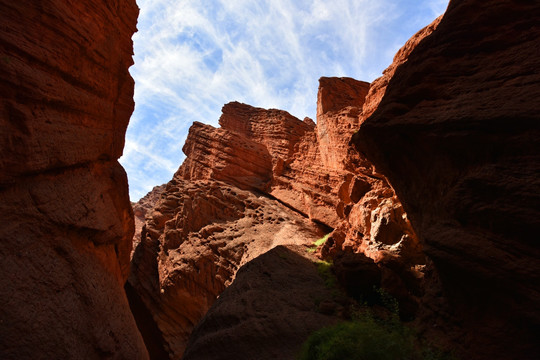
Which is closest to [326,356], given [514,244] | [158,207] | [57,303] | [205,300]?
[514,244]

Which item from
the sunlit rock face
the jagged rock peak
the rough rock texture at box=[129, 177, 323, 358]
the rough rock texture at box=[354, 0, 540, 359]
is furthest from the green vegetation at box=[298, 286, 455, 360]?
the jagged rock peak

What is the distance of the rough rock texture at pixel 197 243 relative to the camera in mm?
16391

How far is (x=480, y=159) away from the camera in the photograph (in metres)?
5.01

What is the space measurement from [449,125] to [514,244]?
2.23 metres

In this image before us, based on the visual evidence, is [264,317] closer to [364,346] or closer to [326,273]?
[364,346]

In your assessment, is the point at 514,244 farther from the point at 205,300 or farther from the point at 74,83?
the point at 205,300

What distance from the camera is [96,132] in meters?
9.30

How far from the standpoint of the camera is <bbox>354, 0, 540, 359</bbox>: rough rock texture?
420 centimetres

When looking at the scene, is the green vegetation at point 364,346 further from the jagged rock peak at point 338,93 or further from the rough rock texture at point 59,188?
the jagged rock peak at point 338,93

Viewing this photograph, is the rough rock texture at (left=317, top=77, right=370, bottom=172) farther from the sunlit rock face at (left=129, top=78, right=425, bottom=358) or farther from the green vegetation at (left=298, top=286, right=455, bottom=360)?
the green vegetation at (left=298, top=286, right=455, bottom=360)

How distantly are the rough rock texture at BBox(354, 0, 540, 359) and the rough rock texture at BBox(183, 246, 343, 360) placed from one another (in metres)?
3.22

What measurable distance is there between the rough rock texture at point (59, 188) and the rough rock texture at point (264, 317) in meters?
2.34

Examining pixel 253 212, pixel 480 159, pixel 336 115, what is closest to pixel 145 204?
pixel 253 212

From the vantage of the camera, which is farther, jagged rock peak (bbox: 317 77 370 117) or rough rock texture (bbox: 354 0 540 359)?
jagged rock peak (bbox: 317 77 370 117)
